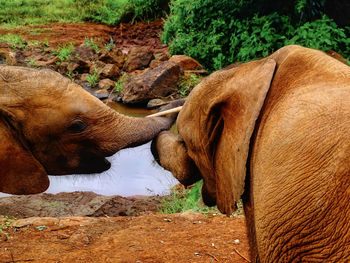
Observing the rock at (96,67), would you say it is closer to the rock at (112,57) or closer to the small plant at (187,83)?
the rock at (112,57)

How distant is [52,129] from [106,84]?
7193 millimetres

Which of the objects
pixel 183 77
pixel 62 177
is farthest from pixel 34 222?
pixel 183 77

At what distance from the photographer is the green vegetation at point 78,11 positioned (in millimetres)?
16438

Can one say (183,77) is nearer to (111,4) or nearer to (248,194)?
(248,194)

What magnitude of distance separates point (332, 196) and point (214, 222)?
10.7ft

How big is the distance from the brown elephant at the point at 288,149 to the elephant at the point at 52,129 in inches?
41.4

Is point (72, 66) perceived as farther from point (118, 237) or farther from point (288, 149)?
point (288, 149)

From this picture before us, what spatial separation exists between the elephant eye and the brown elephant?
109 cm

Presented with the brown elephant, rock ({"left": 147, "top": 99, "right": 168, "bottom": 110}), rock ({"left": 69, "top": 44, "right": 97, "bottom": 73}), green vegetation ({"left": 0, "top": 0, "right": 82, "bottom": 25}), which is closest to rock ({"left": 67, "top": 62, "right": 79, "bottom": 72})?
rock ({"left": 69, "top": 44, "right": 97, "bottom": 73})

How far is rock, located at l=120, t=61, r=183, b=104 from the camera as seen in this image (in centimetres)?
873

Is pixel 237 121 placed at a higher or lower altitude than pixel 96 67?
higher

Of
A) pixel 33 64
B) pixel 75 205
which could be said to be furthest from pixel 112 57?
pixel 75 205

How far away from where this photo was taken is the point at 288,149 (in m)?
1.66

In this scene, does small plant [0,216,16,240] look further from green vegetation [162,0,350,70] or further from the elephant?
green vegetation [162,0,350,70]
